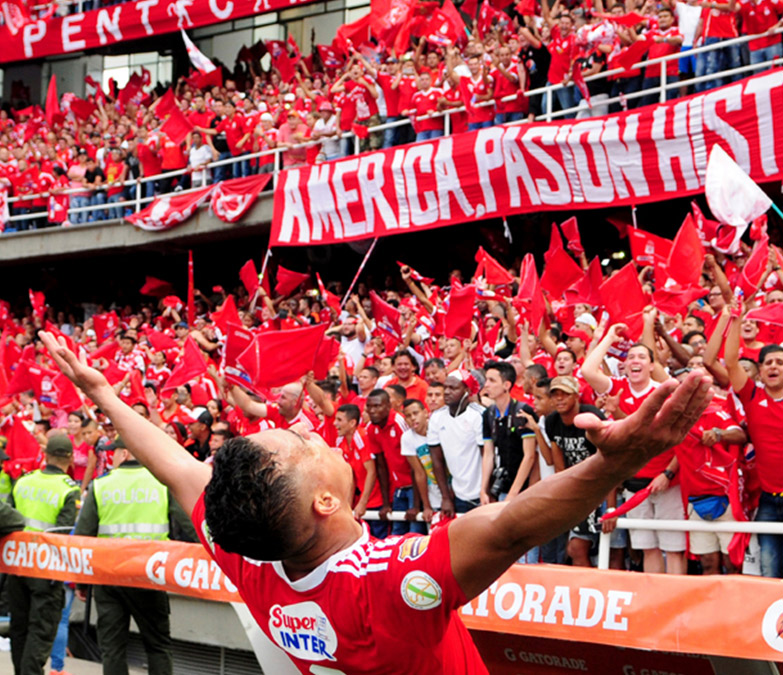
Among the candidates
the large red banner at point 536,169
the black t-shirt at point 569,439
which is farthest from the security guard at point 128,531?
the large red banner at point 536,169

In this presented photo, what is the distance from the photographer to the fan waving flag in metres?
19.2

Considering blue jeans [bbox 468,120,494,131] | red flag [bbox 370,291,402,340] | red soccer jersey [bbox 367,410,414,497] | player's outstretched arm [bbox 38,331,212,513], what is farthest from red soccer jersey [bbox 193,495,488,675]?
blue jeans [bbox 468,120,494,131]

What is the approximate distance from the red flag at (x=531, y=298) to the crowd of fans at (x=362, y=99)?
4310 millimetres

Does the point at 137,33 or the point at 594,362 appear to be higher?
the point at 137,33

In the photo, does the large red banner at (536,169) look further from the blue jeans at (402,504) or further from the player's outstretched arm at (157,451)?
the player's outstretched arm at (157,451)

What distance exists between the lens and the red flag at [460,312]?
997 centimetres

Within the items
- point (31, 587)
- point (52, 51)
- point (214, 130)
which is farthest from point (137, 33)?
point (31, 587)

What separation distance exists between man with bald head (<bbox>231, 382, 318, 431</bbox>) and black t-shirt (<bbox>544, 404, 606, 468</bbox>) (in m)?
2.43

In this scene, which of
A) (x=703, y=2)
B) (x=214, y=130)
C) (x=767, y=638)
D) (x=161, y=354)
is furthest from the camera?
(x=214, y=130)

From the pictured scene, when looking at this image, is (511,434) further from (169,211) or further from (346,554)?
(169,211)

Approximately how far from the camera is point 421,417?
8.02 meters

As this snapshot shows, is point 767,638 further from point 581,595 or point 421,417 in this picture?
point 421,417

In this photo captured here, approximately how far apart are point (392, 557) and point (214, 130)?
17398 mm

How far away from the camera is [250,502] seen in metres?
2.27
